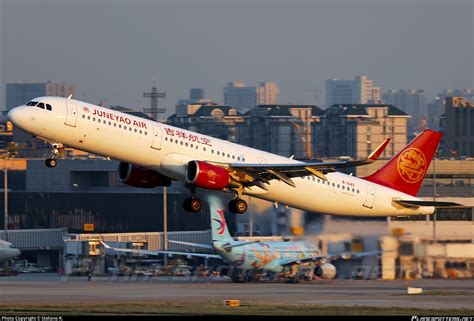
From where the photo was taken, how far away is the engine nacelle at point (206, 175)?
158ft

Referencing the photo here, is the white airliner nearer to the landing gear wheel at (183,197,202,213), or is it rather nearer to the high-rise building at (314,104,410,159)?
the landing gear wheel at (183,197,202,213)

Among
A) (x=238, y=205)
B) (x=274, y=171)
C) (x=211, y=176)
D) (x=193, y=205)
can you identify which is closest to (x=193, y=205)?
(x=193, y=205)

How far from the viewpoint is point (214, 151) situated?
50156 mm

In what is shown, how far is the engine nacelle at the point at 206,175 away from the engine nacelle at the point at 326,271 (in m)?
13.7

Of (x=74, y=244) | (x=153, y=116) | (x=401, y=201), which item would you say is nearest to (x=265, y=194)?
(x=401, y=201)

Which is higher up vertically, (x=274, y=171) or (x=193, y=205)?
(x=274, y=171)

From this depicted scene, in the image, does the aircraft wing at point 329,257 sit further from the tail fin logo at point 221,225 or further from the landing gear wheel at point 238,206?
the landing gear wheel at point 238,206

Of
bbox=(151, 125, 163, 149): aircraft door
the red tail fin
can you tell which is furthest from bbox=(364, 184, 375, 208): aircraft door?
bbox=(151, 125, 163, 149): aircraft door

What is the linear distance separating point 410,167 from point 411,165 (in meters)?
0.13

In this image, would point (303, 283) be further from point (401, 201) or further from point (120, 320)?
point (120, 320)

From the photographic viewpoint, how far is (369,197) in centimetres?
5466

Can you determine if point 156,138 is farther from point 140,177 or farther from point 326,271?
point 326,271

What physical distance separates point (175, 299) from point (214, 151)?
280 inches

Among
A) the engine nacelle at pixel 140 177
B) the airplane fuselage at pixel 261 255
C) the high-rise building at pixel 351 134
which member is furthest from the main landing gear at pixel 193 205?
the high-rise building at pixel 351 134
